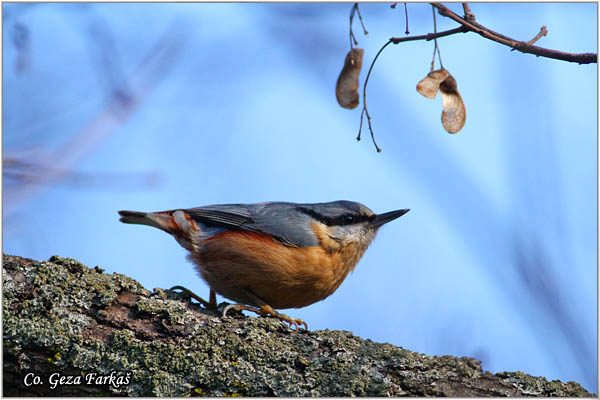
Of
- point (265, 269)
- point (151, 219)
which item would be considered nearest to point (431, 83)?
point (265, 269)

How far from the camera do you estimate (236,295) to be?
3.20 meters

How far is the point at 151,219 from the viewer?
343 cm

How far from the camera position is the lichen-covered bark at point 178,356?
2.24m

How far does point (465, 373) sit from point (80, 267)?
1.85m

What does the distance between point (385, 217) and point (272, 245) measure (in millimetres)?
Answer: 844

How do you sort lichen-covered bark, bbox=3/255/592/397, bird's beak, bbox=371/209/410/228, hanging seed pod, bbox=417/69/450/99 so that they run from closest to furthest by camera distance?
lichen-covered bark, bbox=3/255/592/397
hanging seed pod, bbox=417/69/450/99
bird's beak, bbox=371/209/410/228

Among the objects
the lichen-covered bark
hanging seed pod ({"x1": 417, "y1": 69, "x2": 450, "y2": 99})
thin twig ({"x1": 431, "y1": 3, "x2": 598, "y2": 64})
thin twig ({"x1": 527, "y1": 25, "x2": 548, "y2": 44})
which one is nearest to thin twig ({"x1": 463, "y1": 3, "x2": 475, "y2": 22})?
thin twig ({"x1": 431, "y1": 3, "x2": 598, "y2": 64})

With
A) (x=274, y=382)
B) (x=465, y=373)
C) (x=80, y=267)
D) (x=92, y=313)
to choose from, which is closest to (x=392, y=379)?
(x=465, y=373)

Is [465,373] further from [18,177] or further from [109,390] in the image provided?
[18,177]

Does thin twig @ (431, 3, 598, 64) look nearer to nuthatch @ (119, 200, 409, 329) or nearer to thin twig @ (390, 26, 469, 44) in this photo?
thin twig @ (390, 26, 469, 44)

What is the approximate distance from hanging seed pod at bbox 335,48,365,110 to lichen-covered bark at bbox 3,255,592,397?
3.88 ft

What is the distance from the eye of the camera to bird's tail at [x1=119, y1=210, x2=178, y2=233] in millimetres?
3432

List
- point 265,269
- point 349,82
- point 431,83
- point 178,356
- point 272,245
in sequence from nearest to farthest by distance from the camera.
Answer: point 178,356 → point 431,83 → point 349,82 → point 265,269 → point 272,245

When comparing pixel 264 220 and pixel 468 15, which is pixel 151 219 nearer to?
pixel 264 220
